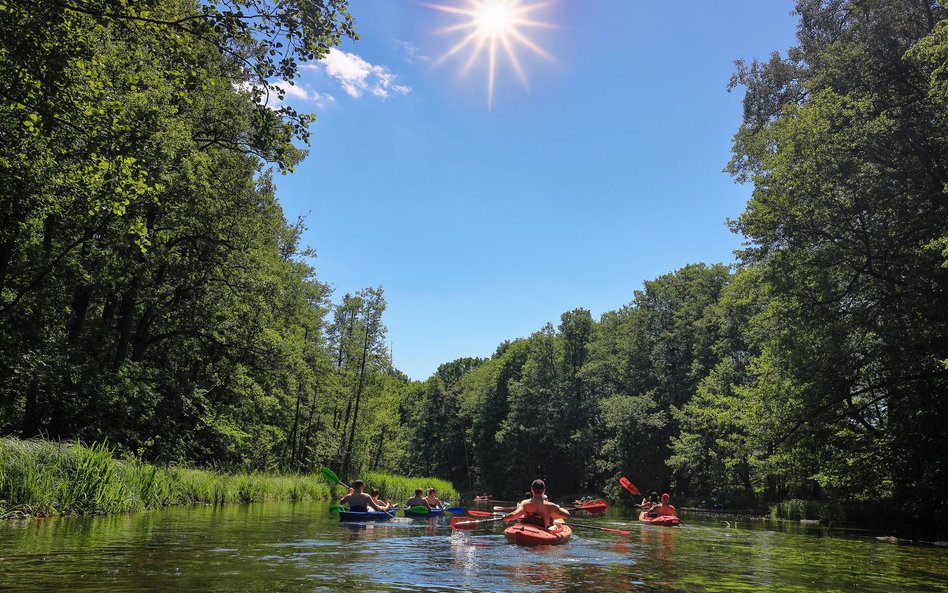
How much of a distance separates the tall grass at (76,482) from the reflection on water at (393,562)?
67 cm

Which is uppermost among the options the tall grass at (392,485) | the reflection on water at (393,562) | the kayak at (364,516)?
the reflection on water at (393,562)

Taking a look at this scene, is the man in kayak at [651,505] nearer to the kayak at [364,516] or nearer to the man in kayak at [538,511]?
the kayak at [364,516]

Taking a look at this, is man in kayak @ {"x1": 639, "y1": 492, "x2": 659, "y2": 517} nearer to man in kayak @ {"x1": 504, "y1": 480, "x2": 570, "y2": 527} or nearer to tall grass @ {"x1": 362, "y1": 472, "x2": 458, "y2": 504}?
man in kayak @ {"x1": 504, "y1": 480, "x2": 570, "y2": 527}

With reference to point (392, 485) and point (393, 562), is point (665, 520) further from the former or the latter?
point (392, 485)

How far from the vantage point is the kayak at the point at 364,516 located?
16.1 m

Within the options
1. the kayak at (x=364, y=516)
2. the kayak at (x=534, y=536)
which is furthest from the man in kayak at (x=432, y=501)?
the kayak at (x=534, y=536)

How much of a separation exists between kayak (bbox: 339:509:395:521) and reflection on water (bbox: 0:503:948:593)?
1956 mm

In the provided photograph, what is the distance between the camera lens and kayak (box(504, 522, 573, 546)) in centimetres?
1117

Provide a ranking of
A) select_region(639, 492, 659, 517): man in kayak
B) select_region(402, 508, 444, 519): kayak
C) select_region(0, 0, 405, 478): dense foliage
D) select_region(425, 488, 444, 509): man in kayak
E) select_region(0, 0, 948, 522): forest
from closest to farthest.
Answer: select_region(0, 0, 405, 478): dense foliage, select_region(0, 0, 948, 522): forest, select_region(402, 508, 444, 519): kayak, select_region(639, 492, 659, 517): man in kayak, select_region(425, 488, 444, 509): man in kayak

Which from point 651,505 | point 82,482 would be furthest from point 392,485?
point 82,482

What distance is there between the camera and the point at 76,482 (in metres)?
12.1

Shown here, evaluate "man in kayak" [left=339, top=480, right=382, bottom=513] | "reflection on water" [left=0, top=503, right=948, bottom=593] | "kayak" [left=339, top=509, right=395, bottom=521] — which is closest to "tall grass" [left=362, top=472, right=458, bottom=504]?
"kayak" [left=339, top=509, right=395, bottom=521]

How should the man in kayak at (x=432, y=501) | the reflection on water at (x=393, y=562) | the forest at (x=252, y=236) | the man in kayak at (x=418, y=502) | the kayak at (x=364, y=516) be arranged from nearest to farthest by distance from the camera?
the reflection on water at (x=393, y=562), the forest at (x=252, y=236), the kayak at (x=364, y=516), the man in kayak at (x=418, y=502), the man in kayak at (x=432, y=501)

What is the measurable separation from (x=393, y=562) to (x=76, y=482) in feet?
25.6
